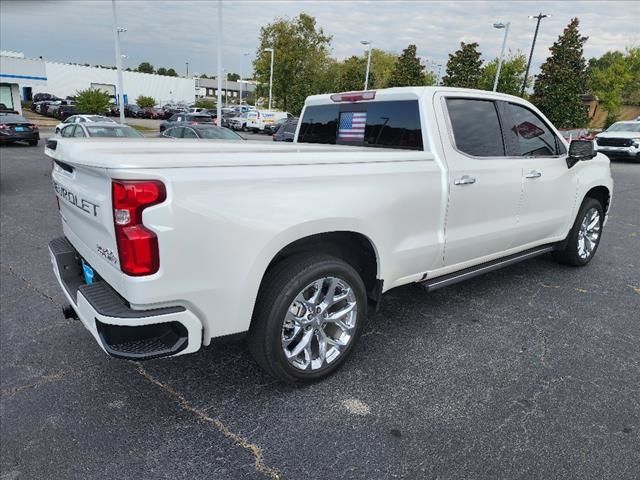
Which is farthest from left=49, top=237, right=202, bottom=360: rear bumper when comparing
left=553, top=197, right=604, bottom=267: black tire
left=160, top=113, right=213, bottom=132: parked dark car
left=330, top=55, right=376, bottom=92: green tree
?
left=330, top=55, right=376, bottom=92: green tree

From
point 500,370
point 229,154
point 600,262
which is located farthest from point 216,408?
point 600,262

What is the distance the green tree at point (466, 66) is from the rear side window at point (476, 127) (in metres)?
36.2

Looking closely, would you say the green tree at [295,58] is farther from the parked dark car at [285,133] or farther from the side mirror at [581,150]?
the side mirror at [581,150]

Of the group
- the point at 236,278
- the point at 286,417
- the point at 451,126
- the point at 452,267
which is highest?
the point at 451,126

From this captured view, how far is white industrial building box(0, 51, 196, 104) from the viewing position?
1838 inches

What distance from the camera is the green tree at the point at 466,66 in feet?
121

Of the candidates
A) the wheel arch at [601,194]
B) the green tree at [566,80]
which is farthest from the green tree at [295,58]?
the wheel arch at [601,194]

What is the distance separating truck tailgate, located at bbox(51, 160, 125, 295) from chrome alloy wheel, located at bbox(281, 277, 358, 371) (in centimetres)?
100

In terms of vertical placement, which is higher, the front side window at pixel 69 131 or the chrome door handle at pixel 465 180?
the chrome door handle at pixel 465 180

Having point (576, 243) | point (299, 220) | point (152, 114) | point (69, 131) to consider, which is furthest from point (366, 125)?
point (152, 114)

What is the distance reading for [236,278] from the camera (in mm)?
2326

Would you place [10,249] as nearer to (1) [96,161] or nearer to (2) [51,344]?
(2) [51,344]

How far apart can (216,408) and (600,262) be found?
529 cm

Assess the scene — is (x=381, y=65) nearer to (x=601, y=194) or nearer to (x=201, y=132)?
(x=201, y=132)
